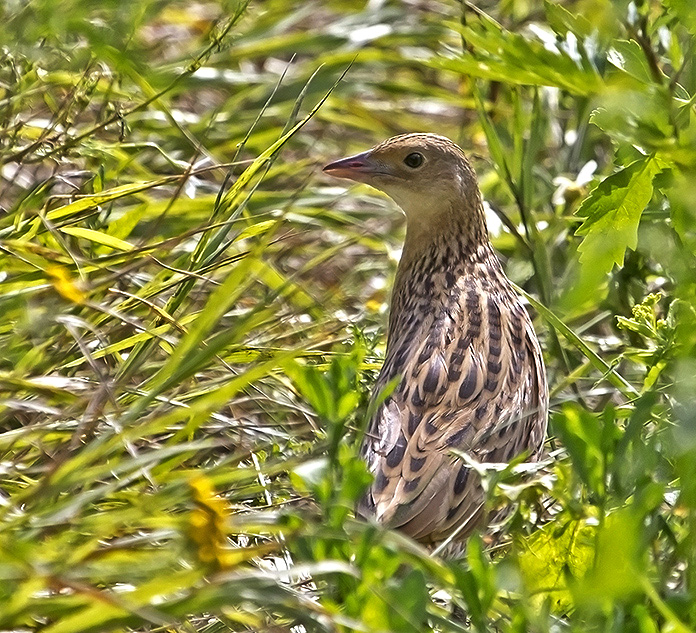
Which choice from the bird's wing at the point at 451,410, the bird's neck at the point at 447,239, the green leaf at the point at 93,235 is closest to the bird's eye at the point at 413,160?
the bird's neck at the point at 447,239

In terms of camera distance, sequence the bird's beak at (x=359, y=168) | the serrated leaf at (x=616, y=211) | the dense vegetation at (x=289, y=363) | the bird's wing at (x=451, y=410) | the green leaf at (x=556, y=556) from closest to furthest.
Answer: the dense vegetation at (x=289, y=363)
the green leaf at (x=556, y=556)
the serrated leaf at (x=616, y=211)
the bird's wing at (x=451, y=410)
the bird's beak at (x=359, y=168)

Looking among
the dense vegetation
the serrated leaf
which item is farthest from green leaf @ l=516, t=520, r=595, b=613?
the serrated leaf

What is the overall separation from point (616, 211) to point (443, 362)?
917mm

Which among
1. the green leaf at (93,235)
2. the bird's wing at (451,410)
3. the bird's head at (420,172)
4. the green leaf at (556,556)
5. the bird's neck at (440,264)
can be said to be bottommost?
the green leaf at (556,556)

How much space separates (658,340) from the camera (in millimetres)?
3076

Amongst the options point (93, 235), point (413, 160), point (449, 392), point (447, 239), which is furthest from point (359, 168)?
point (93, 235)

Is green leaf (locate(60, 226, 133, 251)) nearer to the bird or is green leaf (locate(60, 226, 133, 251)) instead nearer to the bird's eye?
the bird

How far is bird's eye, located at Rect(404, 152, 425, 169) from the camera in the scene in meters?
4.37

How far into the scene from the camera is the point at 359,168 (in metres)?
4.36

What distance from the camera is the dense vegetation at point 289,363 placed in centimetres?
230

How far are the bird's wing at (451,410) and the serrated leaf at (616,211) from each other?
0.41 m

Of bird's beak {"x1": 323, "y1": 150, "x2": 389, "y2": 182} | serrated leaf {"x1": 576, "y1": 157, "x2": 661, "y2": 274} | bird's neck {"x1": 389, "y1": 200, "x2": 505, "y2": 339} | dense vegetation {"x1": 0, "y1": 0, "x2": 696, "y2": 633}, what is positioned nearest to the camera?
dense vegetation {"x1": 0, "y1": 0, "x2": 696, "y2": 633}

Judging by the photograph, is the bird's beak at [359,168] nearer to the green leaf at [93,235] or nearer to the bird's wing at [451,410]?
the bird's wing at [451,410]

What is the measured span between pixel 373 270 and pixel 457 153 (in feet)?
2.68
